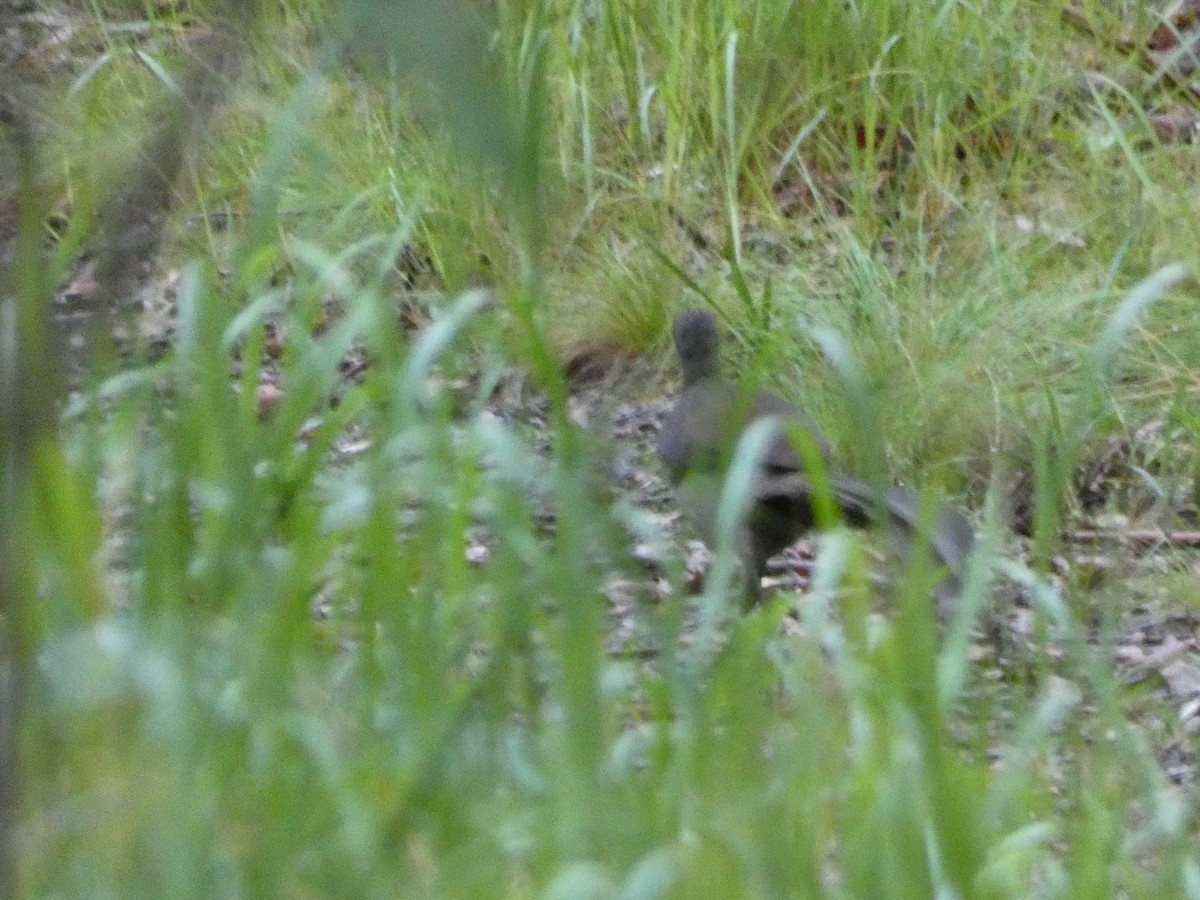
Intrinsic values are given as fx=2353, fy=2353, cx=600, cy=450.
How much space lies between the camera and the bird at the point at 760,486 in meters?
4.03

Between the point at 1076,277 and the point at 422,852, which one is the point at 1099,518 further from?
the point at 422,852

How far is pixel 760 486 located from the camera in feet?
14.8

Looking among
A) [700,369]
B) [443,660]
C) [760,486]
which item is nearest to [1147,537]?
[700,369]

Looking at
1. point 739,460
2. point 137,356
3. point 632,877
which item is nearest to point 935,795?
point 632,877

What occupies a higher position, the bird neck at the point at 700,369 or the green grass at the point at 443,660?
the bird neck at the point at 700,369

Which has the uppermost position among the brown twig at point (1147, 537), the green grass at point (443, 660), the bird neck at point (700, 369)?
the bird neck at point (700, 369)

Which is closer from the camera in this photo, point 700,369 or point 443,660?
point 443,660

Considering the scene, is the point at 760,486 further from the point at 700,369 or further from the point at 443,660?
the point at 443,660

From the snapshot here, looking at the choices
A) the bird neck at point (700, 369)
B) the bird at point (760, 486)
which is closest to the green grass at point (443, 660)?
the bird at point (760, 486)

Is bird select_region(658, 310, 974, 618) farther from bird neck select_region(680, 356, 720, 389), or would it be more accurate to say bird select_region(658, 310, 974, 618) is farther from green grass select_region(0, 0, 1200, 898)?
green grass select_region(0, 0, 1200, 898)

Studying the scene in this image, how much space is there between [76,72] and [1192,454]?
3.97 meters

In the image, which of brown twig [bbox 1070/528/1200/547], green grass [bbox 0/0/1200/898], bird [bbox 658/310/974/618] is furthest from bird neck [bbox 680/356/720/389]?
green grass [bbox 0/0/1200/898]

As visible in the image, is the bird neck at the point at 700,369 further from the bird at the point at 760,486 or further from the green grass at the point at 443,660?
the green grass at the point at 443,660

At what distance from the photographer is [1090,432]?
18.0 feet
